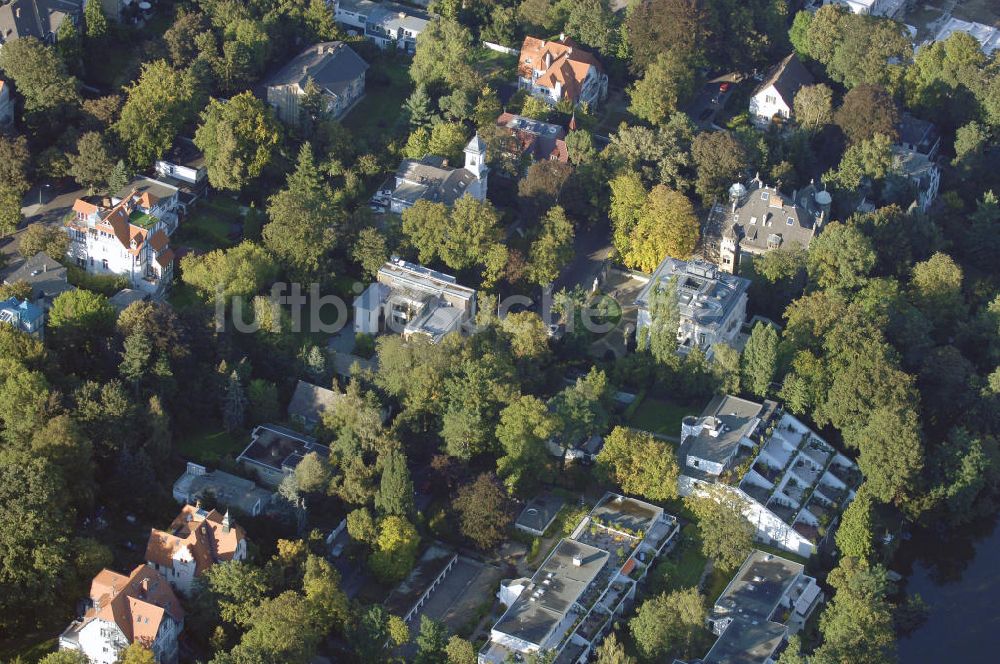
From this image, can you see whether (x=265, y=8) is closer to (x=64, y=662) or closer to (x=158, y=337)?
(x=158, y=337)

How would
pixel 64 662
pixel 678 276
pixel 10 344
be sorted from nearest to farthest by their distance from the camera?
pixel 64 662
pixel 10 344
pixel 678 276

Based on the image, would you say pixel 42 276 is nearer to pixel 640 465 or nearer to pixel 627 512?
pixel 640 465

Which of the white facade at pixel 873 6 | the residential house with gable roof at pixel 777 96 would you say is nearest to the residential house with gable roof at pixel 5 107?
the residential house with gable roof at pixel 777 96

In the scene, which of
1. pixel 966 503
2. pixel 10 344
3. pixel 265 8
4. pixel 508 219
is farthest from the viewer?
pixel 265 8

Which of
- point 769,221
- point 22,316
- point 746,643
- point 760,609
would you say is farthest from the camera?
point 769,221

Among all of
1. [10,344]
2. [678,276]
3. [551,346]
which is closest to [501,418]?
[551,346]

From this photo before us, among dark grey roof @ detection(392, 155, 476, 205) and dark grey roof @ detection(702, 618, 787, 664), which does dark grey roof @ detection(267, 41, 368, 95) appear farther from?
dark grey roof @ detection(702, 618, 787, 664)

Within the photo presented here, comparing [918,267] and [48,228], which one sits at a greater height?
[918,267]

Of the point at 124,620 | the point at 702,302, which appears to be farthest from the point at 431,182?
the point at 124,620
